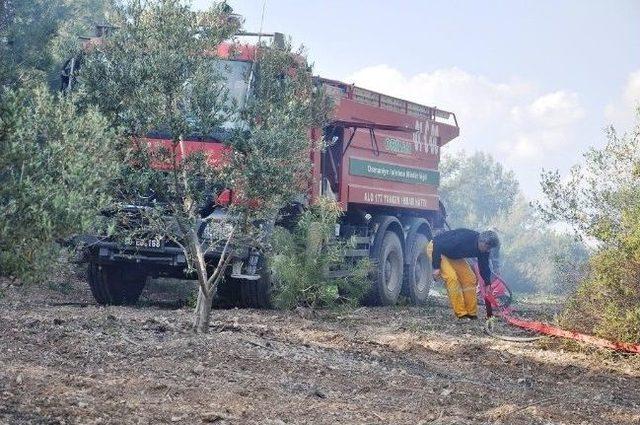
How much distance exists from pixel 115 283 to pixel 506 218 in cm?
8247

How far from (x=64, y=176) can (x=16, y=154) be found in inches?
12.4

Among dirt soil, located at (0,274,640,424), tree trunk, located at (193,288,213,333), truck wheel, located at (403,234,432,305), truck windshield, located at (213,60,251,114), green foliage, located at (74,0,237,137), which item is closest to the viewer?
dirt soil, located at (0,274,640,424)

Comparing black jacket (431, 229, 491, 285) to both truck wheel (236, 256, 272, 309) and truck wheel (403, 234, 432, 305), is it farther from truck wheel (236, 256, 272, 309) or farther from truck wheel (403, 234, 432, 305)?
truck wheel (403, 234, 432, 305)

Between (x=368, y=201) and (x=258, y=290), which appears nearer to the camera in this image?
(x=258, y=290)

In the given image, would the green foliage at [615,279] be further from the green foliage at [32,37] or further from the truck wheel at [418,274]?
the green foliage at [32,37]

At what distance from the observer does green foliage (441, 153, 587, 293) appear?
6662 centimetres

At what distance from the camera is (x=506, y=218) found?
95.4 metres

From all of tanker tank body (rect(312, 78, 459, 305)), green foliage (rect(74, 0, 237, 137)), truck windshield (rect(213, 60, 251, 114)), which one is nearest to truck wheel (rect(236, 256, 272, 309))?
tanker tank body (rect(312, 78, 459, 305))

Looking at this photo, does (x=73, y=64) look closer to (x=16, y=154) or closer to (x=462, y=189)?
(x=16, y=154)

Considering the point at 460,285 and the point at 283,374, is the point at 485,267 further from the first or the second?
the point at 283,374

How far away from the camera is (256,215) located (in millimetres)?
10500

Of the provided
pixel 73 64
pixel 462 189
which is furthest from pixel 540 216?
pixel 462 189

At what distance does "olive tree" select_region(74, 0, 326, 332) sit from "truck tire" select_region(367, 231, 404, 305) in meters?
6.81

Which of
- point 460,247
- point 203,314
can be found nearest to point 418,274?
point 460,247
